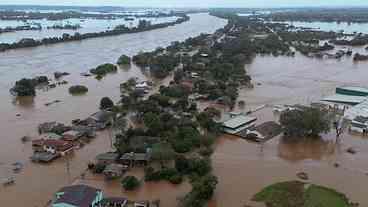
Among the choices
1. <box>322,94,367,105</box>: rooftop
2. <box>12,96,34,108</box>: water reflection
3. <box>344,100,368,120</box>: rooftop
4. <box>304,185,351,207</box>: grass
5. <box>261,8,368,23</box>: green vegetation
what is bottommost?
<box>304,185,351,207</box>: grass

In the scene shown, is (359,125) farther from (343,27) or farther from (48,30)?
(343,27)

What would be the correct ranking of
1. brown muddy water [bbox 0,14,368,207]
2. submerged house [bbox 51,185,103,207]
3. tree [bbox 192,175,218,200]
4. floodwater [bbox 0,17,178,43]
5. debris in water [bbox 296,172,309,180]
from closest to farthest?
submerged house [bbox 51,185,103,207] → tree [bbox 192,175,218,200] → brown muddy water [bbox 0,14,368,207] → debris in water [bbox 296,172,309,180] → floodwater [bbox 0,17,178,43]

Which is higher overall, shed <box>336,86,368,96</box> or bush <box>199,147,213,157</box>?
shed <box>336,86,368,96</box>

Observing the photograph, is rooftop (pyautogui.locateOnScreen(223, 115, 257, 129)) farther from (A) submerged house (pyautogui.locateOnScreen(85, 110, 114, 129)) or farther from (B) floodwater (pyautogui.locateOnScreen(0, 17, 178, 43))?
(B) floodwater (pyautogui.locateOnScreen(0, 17, 178, 43))

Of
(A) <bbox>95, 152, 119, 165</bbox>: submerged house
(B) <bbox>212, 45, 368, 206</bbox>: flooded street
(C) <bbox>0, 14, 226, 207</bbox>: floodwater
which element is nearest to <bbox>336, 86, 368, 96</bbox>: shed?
(B) <bbox>212, 45, 368, 206</bbox>: flooded street

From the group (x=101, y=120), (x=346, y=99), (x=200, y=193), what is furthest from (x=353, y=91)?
(x=200, y=193)

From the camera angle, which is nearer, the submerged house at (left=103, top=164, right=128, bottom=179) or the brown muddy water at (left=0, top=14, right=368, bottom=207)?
the brown muddy water at (left=0, top=14, right=368, bottom=207)

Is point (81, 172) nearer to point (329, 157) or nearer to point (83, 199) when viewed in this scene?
point (83, 199)
